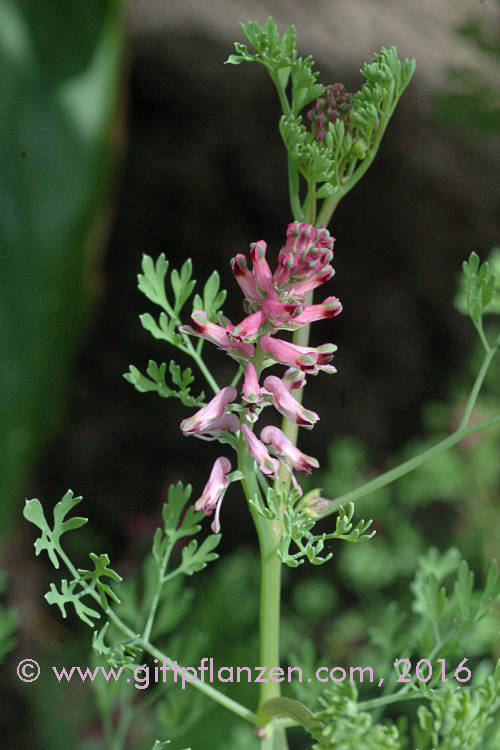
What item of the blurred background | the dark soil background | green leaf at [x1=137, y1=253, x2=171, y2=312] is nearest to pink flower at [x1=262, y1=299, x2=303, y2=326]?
green leaf at [x1=137, y1=253, x2=171, y2=312]

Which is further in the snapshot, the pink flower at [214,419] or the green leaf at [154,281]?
the green leaf at [154,281]

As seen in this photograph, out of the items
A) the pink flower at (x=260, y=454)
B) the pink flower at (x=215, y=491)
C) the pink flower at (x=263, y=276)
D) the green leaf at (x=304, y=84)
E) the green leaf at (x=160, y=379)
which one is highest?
the green leaf at (x=304, y=84)

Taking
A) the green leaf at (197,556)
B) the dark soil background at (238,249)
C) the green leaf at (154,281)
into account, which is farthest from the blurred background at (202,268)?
the green leaf at (154,281)

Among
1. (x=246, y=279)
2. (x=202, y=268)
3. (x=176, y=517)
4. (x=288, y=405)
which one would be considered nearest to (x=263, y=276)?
(x=246, y=279)

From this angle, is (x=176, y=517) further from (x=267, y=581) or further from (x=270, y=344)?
(x=270, y=344)

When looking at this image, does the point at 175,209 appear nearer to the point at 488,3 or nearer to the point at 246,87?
the point at 246,87

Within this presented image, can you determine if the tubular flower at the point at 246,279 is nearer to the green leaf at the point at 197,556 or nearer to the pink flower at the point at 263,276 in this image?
the pink flower at the point at 263,276
